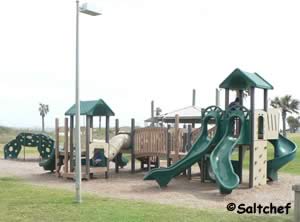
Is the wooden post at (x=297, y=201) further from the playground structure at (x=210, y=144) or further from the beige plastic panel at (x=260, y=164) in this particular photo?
the beige plastic panel at (x=260, y=164)

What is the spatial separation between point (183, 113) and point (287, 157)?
974 centimetres

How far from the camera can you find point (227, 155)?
13156 mm

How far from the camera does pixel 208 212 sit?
9.06 meters

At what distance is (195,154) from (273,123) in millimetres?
2980

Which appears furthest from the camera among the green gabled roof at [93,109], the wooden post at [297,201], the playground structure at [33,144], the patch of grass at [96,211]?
the playground structure at [33,144]

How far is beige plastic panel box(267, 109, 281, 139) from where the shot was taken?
1466 centimetres

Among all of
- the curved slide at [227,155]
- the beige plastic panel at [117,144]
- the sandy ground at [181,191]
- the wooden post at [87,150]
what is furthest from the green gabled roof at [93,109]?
the curved slide at [227,155]

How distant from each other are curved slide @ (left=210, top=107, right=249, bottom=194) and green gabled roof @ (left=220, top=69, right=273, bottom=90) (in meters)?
1.04

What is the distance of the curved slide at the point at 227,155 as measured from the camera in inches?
472

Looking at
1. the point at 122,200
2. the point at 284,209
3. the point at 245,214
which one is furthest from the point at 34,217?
the point at 284,209

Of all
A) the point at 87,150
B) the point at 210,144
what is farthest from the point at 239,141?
the point at 87,150

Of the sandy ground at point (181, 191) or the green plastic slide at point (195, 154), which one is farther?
the green plastic slide at point (195, 154)

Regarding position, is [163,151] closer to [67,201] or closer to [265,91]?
[265,91]

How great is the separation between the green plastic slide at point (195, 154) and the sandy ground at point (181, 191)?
0.33 metres
